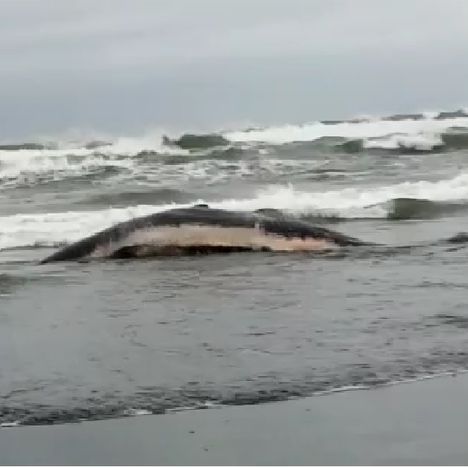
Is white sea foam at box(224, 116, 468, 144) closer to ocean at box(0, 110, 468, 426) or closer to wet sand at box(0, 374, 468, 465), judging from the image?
ocean at box(0, 110, 468, 426)

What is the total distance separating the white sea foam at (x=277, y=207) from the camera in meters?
14.3

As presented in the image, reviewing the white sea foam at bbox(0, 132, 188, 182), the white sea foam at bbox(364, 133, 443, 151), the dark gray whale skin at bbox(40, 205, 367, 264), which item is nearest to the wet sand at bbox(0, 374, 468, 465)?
the dark gray whale skin at bbox(40, 205, 367, 264)

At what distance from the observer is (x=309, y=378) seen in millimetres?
5301

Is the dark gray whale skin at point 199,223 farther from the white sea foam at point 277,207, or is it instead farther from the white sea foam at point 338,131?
the white sea foam at point 338,131

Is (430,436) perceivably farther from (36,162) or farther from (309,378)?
(36,162)

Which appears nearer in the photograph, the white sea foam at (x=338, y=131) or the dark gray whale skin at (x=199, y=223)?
the dark gray whale skin at (x=199, y=223)

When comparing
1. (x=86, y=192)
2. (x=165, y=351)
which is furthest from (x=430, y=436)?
(x=86, y=192)

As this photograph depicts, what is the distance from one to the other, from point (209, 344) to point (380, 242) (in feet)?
19.7

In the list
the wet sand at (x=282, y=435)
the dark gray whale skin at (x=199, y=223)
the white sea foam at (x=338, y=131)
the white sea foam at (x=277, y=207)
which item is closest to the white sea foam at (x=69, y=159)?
the white sea foam at (x=338, y=131)

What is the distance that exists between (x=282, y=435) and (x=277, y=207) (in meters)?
12.9

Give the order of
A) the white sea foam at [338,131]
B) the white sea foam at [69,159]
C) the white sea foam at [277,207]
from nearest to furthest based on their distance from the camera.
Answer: the white sea foam at [277,207] → the white sea foam at [69,159] → the white sea foam at [338,131]

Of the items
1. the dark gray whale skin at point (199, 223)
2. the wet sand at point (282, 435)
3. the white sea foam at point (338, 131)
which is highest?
the white sea foam at point (338, 131)

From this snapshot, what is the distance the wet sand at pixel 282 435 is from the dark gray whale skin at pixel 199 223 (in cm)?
581

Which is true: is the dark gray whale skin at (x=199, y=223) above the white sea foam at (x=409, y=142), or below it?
below
